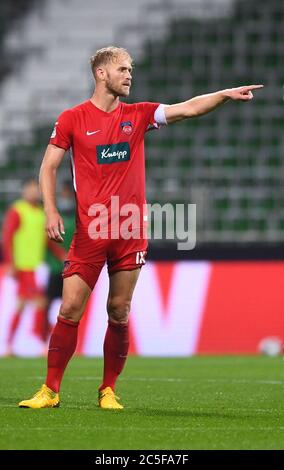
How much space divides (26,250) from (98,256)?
24.8 feet

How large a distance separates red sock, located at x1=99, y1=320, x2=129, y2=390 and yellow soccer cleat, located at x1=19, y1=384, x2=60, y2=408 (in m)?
0.37

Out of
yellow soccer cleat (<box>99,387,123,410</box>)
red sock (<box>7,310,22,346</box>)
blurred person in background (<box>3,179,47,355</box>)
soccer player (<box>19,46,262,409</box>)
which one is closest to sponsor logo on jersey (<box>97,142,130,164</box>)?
soccer player (<box>19,46,262,409</box>)

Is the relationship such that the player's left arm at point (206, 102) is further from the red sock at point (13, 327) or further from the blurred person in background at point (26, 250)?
the red sock at point (13, 327)

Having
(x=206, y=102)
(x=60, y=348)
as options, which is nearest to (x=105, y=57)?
(x=206, y=102)

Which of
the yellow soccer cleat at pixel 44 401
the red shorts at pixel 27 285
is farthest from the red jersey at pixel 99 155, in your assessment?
the red shorts at pixel 27 285

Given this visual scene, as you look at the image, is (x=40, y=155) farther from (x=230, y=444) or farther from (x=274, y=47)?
(x=230, y=444)

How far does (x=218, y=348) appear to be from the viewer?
1404 centimetres

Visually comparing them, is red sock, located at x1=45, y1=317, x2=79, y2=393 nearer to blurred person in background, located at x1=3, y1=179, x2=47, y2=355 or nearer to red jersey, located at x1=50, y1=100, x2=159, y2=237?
red jersey, located at x1=50, y1=100, x2=159, y2=237

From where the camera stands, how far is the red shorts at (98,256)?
22.3ft

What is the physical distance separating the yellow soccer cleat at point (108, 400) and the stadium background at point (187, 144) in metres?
6.88

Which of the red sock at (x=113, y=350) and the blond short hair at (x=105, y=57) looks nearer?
the blond short hair at (x=105, y=57)

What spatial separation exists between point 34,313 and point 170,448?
9421 mm

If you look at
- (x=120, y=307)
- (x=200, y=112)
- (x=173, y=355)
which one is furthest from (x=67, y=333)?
(x=173, y=355)

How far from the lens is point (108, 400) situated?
22.6 feet
